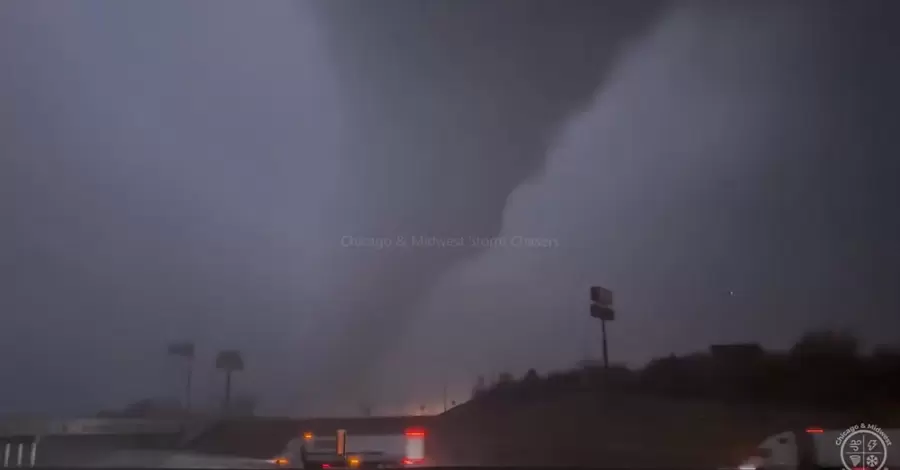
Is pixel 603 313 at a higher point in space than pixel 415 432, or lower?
higher

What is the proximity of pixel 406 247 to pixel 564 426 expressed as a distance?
3.85ft

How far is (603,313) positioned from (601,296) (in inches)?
3.4

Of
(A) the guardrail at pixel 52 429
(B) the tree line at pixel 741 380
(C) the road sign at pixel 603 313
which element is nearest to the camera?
(A) the guardrail at pixel 52 429

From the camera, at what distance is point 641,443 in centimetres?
395

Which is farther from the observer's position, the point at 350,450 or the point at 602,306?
the point at 602,306

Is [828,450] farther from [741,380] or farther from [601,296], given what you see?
[601,296]

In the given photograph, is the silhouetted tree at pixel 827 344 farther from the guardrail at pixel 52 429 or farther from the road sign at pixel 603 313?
the guardrail at pixel 52 429

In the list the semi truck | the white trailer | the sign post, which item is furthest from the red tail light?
the white trailer

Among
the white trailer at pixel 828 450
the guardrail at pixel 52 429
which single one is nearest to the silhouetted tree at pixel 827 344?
the white trailer at pixel 828 450

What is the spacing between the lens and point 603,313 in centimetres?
402

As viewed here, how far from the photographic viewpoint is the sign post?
401 cm

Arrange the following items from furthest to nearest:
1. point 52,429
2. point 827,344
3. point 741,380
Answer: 1. point 827,344
2. point 741,380
3. point 52,429

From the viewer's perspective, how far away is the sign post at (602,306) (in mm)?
4008

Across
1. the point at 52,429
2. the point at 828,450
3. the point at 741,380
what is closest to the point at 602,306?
the point at 741,380
